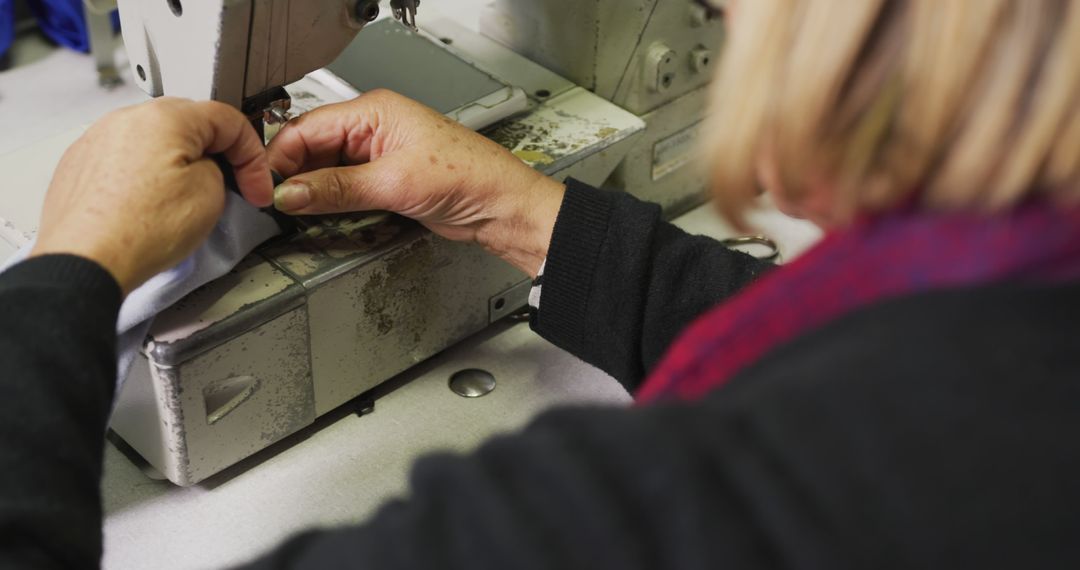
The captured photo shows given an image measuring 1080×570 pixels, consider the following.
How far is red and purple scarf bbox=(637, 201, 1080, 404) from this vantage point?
0.59 m

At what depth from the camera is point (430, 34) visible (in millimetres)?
1615

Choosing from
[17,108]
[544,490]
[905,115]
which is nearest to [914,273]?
[905,115]

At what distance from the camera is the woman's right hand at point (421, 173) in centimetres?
123

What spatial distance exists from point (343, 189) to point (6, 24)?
1158mm

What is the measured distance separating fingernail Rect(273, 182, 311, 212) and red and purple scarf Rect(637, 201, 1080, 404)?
0.55 metres

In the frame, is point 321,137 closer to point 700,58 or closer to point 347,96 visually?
point 347,96

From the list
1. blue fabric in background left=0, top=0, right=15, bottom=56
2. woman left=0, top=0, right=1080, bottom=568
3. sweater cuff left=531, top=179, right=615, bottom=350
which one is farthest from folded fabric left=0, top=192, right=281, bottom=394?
blue fabric in background left=0, top=0, right=15, bottom=56

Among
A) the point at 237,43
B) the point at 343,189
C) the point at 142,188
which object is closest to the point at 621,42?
the point at 343,189

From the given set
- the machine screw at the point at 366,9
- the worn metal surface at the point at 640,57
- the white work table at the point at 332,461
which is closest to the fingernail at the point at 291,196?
the machine screw at the point at 366,9

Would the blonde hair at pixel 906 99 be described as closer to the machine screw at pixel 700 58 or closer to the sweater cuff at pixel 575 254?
the sweater cuff at pixel 575 254

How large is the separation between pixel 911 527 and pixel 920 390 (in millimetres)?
68

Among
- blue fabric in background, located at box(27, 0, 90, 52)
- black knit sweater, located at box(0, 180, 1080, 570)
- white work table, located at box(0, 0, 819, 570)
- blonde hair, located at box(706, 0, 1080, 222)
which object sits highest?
blonde hair, located at box(706, 0, 1080, 222)

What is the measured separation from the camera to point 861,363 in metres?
0.57

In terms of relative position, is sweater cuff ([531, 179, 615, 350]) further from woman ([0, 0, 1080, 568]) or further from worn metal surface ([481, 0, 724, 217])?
woman ([0, 0, 1080, 568])
